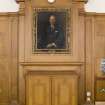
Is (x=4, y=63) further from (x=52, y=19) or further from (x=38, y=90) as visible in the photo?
(x=52, y=19)

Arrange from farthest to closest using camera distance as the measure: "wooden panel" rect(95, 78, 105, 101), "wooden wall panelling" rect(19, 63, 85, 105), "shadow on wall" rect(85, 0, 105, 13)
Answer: "shadow on wall" rect(85, 0, 105, 13)
"wooden panel" rect(95, 78, 105, 101)
"wooden wall panelling" rect(19, 63, 85, 105)

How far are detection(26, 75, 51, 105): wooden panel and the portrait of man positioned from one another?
879 mm

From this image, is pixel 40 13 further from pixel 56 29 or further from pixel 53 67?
pixel 53 67

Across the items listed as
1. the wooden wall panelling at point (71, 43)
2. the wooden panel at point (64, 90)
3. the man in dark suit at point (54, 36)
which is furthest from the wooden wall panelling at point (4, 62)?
the wooden panel at point (64, 90)

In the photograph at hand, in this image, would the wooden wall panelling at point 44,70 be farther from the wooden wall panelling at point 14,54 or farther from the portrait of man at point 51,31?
the portrait of man at point 51,31

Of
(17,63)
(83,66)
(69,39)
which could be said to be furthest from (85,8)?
(17,63)

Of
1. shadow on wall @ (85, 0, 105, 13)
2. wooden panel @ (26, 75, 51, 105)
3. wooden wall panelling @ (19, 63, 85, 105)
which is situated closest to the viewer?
wooden panel @ (26, 75, 51, 105)

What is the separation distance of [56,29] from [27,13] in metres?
0.87

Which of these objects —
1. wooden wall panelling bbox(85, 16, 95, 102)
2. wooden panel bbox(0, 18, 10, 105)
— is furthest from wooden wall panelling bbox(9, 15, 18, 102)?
wooden wall panelling bbox(85, 16, 95, 102)

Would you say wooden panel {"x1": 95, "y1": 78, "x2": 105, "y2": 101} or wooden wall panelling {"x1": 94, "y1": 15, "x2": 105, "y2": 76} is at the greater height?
wooden wall panelling {"x1": 94, "y1": 15, "x2": 105, "y2": 76}

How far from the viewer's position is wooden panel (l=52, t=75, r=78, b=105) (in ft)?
30.9

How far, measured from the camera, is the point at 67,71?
9.70m

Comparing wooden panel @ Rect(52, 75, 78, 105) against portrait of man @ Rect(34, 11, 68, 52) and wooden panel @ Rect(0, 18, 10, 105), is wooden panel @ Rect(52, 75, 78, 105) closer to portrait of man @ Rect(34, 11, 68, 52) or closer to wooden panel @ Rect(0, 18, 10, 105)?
portrait of man @ Rect(34, 11, 68, 52)

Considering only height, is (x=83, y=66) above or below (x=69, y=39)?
below
